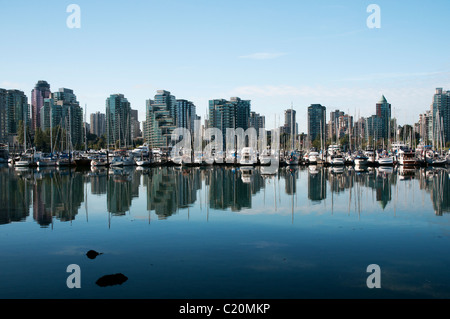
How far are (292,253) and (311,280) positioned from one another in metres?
3.78

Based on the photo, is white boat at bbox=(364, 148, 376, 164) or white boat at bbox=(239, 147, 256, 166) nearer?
white boat at bbox=(239, 147, 256, 166)

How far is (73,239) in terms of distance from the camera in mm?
22203

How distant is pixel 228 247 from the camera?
20.1 meters

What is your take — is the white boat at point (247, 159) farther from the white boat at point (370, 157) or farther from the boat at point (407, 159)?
the boat at point (407, 159)

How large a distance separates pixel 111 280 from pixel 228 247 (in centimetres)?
675

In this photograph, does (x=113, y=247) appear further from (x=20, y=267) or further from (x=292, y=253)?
(x=292, y=253)

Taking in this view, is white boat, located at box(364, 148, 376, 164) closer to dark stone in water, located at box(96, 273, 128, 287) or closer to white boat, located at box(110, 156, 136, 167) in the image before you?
white boat, located at box(110, 156, 136, 167)

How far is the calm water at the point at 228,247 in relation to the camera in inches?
568

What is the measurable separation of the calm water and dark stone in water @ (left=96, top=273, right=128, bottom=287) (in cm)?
31

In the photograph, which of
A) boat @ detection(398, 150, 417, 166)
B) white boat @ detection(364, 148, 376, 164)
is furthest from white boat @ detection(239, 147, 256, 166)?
boat @ detection(398, 150, 417, 166)

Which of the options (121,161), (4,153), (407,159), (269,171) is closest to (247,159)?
(269,171)

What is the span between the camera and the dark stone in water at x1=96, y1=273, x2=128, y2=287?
48.4 feet

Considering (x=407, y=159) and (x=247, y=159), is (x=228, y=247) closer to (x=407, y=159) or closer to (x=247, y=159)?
(x=247, y=159)

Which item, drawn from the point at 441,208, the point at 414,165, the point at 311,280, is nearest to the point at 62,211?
the point at 311,280
